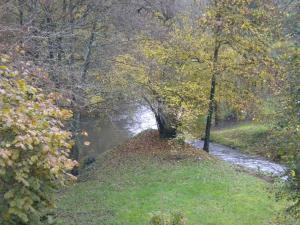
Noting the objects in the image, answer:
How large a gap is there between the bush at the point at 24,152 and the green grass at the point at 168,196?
5752 mm

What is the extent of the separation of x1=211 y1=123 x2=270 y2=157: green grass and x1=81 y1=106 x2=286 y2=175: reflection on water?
29.2 inches

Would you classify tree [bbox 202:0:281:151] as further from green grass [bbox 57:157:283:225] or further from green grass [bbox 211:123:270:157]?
green grass [bbox 211:123:270:157]

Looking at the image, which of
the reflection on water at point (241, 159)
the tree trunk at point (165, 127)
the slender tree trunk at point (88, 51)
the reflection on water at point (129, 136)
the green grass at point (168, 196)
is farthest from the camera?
the reflection on water at point (129, 136)

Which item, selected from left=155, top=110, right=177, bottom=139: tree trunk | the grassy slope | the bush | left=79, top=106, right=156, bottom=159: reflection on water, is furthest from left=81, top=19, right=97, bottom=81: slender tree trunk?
the bush

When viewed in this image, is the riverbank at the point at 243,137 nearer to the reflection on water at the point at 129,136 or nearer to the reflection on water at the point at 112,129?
the reflection on water at the point at 129,136

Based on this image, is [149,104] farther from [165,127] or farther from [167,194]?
[167,194]

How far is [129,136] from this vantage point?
94.9 ft

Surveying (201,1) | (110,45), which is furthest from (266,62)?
(110,45)

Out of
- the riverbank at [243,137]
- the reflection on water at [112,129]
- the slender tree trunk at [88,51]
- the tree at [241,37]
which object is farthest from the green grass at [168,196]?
the riverbank at [243,137]

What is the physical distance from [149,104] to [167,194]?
533cm

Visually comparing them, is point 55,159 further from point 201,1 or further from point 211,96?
point 201,1

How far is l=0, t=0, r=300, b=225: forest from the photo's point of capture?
670cm

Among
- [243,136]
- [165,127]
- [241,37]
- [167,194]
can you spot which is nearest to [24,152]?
[167,194]

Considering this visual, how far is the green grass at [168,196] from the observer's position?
12.6 meters
